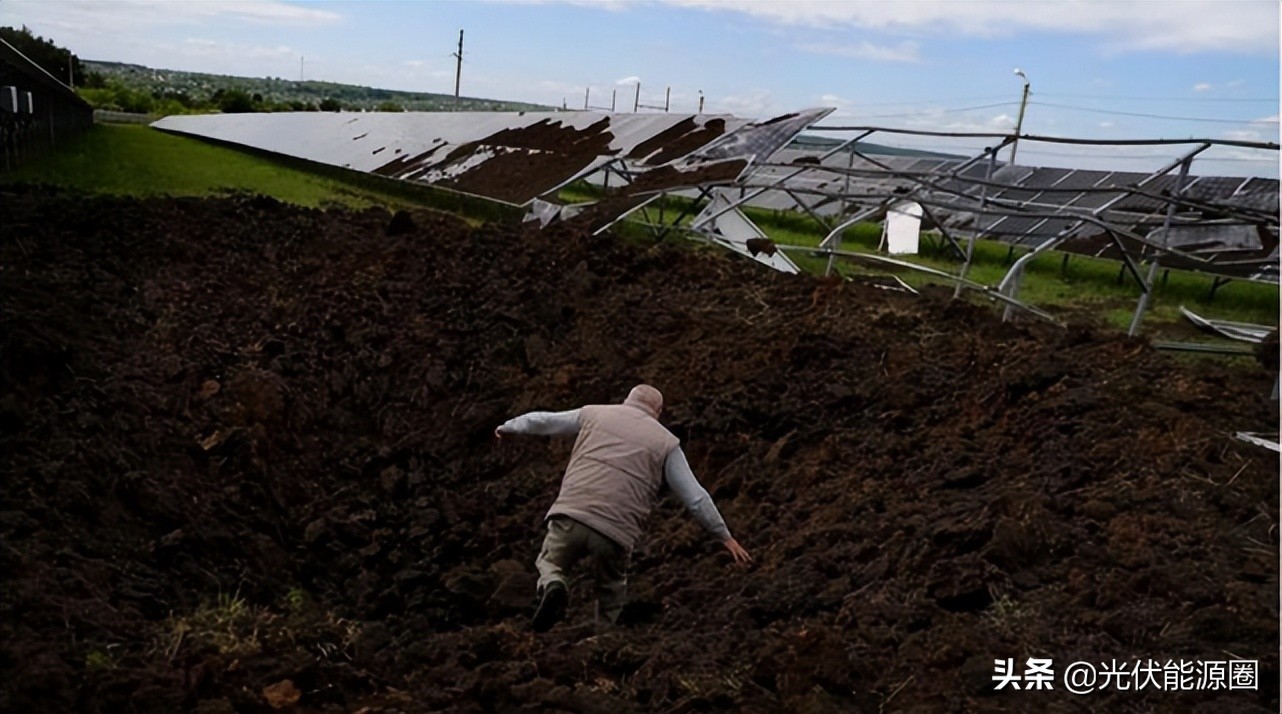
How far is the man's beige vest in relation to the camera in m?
5.02

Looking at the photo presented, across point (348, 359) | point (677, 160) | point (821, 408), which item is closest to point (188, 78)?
point (677, 160)

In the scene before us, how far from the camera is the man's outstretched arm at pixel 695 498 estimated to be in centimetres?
503

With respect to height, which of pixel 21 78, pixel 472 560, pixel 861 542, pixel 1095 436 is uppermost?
pixel 21 78

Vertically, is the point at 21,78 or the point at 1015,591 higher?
the point at 21,78

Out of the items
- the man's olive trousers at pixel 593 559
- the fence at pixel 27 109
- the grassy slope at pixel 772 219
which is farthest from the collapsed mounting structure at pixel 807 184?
the man's olive trousers at pixel 593 559

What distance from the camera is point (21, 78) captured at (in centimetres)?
1498

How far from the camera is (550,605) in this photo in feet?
15.8

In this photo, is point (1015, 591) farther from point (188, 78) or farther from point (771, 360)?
point (188, 78)

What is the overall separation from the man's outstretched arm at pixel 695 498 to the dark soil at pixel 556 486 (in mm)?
331

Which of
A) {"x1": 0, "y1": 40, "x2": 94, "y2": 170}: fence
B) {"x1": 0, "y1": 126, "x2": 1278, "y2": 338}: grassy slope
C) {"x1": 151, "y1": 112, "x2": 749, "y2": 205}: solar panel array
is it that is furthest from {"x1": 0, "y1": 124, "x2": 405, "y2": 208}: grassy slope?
{"x1": 151, "y1": 112, "x2": 749, "y2": 205}: solar panel array

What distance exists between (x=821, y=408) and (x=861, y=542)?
2.01 meters

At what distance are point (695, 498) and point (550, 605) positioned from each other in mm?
859

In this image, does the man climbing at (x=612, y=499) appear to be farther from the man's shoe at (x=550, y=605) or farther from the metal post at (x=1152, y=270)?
the metal post at (x=1152, y=270)

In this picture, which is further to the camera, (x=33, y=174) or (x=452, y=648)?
(x=33, y=174)
